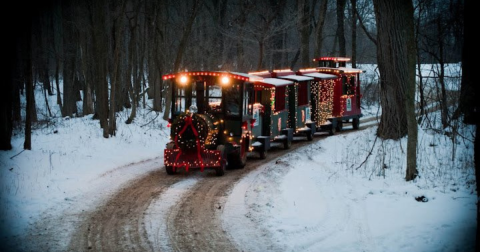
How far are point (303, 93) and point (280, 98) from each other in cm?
269

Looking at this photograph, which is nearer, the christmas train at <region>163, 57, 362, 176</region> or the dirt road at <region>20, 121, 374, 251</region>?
the dirt road at <region>20, 121, 374, 251</region>

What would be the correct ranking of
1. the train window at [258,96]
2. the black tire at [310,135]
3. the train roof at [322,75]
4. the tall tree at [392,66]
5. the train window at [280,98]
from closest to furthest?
the tall tree at [392,66] < the train window at [258,96] < the train window at [280,98] < the black tire at [310,135] < the train roof at [322,75]

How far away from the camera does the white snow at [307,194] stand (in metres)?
7.90

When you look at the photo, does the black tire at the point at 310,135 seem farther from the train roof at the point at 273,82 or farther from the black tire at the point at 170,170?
the black tire at the point at 170,170

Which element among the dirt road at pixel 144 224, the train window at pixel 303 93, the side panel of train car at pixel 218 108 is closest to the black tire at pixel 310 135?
the train window at pixel 303 93

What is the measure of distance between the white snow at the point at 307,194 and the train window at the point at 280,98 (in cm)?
225

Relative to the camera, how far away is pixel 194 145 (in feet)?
43.7

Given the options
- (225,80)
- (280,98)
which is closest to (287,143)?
(280,98)

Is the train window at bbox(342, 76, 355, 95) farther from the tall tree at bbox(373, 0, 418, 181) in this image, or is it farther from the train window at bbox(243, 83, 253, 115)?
the train window at bbox(243, 83, 253, 115)

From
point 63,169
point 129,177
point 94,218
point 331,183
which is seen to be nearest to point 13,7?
point 63,169

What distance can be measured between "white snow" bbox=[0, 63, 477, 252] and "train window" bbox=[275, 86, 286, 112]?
2247 millimetres

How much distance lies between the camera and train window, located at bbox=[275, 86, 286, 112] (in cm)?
1852

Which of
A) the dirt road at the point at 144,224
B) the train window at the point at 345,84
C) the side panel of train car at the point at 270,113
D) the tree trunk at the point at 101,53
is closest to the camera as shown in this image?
the dirt road at the point at 144,224

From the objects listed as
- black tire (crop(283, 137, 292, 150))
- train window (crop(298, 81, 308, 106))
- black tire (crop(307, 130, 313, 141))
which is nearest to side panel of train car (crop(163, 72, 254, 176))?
black tire (crop(283, 137, 292, 150))
